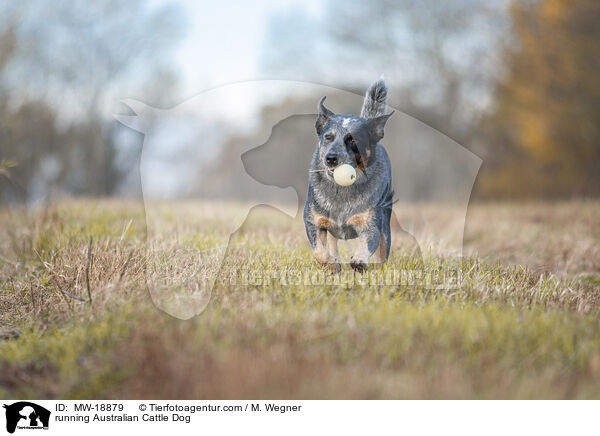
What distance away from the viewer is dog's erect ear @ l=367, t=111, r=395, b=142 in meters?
3.15

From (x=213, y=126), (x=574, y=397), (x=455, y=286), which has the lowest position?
(x=574, y=397)

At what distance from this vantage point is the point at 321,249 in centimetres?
334

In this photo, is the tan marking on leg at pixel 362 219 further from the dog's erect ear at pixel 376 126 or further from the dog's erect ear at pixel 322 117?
the dog's erect ear at pixel 322 117

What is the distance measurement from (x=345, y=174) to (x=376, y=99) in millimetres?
896

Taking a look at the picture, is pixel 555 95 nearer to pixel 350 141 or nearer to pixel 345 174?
pixel 350 141

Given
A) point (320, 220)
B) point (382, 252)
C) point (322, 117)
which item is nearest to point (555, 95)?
point (382, 252)

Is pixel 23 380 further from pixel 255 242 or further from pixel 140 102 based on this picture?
pixel 255 242

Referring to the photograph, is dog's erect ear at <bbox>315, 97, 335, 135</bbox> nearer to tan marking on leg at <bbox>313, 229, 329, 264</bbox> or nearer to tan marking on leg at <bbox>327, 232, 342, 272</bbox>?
tan marking on leg at <bbox>313, 229, 329, 264</bbox>

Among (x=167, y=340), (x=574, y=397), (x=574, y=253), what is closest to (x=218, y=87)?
(x=167, y=340)

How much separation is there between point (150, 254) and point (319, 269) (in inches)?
53.7

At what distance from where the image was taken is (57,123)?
12.5m

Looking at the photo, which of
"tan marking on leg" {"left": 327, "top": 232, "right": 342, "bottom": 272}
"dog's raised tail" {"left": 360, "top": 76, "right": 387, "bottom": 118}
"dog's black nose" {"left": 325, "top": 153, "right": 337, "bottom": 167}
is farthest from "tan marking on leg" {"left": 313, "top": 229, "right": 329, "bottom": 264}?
"dog's raised tail" {"left": 360, "top": 76, "right": 387, "bottom": 118}

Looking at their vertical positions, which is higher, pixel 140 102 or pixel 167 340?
pixel 140 102

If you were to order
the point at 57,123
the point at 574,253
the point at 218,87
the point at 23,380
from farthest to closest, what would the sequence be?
the point at 57,123, the point at 574,253, the point at 218,87, the point at 23,380
